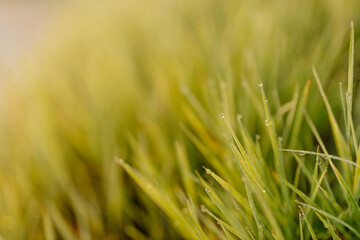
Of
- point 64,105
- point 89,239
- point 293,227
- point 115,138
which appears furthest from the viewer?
point 64,105

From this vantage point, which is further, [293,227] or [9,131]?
[9,131]

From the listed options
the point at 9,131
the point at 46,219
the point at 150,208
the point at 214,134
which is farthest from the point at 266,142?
the point at 9,131

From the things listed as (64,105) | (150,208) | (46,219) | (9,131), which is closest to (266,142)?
(150,208)

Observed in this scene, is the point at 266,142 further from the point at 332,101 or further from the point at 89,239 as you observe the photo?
the point at 89,239

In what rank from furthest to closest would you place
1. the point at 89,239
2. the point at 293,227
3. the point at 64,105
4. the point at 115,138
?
the point at 64,105 → the point at 115,138 → the point at 89,239 → the point at 293,227

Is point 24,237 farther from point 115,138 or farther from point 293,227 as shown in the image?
point 293,227

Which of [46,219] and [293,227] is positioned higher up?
[46,219]
